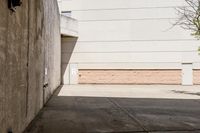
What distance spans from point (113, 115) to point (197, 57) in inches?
669

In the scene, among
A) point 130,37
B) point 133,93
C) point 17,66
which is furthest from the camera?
point 130,37

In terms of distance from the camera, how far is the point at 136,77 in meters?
23.3

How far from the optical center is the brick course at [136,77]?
2322 cm

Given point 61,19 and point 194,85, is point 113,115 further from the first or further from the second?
point 194,85

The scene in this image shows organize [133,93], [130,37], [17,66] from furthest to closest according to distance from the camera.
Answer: [130,37] < [133,93] < [17,66]

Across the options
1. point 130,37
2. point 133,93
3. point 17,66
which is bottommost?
point 133,93

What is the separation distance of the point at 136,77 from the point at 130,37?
3531 mm

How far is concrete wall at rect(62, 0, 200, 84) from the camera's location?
23.0 m

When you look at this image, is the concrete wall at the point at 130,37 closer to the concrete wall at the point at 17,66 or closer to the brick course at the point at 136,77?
the brick course at the point at 136,77

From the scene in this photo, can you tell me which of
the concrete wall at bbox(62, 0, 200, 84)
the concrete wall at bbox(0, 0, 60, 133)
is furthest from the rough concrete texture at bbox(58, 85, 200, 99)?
the concrete wall at bbox(0, 0, 60, 133)

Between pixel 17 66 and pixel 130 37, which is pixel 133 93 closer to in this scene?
pixel 130 37

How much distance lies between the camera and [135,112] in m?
9.01

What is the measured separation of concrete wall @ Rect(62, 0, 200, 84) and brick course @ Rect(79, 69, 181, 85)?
0.44m

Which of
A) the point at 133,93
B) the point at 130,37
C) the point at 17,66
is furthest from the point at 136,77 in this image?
the point at 17,66
